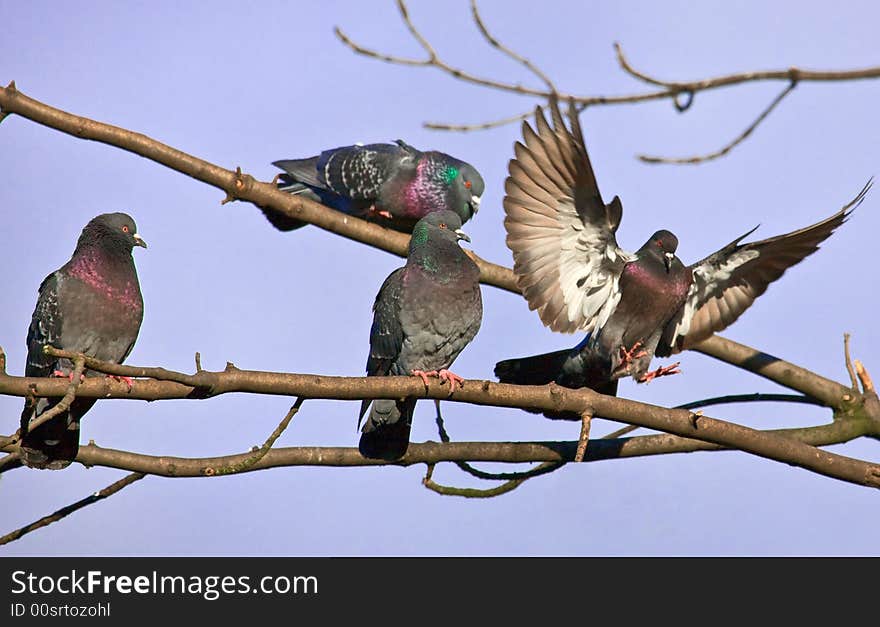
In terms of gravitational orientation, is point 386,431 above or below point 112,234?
below

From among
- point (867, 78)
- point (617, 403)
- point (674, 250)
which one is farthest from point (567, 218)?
point (867, 78)

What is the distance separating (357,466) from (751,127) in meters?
4.10

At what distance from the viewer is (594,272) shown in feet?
26.0

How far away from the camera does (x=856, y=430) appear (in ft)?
22.4

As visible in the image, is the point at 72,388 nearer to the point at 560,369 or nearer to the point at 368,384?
the point at 368,384

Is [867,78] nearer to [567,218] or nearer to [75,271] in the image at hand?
[567,218]

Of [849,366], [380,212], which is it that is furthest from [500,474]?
[380,212]

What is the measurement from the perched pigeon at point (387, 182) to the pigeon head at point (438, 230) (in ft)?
11.4

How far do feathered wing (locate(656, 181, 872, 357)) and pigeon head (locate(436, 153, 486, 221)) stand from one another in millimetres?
3585

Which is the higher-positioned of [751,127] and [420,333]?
[420,333]

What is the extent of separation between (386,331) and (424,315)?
314mm

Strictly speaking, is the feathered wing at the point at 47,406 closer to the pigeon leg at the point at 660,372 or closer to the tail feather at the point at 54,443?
the tail feather at the point at 54,443

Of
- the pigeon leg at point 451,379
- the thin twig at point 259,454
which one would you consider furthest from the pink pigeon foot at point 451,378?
the thin twig at point 259,454

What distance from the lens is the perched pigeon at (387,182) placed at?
11172mm
